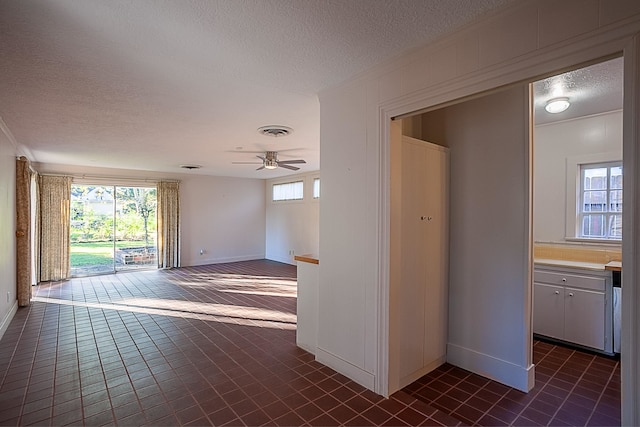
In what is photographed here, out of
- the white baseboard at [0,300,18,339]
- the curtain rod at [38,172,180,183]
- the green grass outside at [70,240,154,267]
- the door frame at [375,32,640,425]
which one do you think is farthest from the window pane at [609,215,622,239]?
the green grass outside at [70,240,154,267]

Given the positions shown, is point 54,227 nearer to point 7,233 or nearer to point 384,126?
point 7,233

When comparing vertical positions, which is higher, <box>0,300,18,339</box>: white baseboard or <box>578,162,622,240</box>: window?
<box>578,162,622,240</box>: window

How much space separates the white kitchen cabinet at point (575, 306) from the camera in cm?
312

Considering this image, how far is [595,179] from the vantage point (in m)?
3.73

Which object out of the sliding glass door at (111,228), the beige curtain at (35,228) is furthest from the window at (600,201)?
the beige curtain at (35,228)

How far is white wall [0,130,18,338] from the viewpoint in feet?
12.5

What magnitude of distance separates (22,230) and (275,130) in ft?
13.5

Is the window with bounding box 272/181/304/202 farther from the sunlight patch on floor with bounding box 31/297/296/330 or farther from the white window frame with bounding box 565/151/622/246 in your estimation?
the white window frame with bounding box 565/151/622/246

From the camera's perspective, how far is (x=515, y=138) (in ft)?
8.59

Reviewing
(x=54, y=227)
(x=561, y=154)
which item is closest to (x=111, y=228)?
(x=54, y=227)

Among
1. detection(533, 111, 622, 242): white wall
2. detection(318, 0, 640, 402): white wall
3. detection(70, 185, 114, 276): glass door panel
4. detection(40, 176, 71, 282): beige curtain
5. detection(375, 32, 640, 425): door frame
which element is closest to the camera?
detection(375, 32, 640, 425): door frame

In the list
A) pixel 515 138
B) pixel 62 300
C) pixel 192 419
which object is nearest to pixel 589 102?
pixel 515 138

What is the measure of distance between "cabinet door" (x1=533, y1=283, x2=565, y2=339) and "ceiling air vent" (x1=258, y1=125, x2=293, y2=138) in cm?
346

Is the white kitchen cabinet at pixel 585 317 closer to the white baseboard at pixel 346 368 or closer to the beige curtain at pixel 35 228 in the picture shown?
the white baseboard at pixel 346 368
